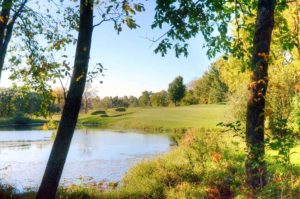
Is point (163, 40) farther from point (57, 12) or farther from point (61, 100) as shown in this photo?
point (57, 12)

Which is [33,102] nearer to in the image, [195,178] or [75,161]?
[195,178]

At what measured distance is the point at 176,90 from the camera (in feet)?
297

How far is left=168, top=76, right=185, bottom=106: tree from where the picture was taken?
8850cm

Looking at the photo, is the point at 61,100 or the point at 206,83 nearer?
the point at 61,100

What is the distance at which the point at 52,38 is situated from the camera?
38.6 feet

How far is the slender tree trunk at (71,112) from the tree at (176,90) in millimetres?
81084

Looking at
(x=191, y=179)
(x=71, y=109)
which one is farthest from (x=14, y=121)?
(x=71, y=109)

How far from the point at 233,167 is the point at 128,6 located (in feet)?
26.7

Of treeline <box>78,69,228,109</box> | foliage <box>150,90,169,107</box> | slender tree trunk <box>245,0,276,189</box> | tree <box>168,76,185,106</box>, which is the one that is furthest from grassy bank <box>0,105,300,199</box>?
foliage <box>150,90,169,107</box>

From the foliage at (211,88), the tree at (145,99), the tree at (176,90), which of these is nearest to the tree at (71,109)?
the foliage at (211,88)

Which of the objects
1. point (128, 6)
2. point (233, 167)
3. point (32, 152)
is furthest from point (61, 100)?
point (32, 152)

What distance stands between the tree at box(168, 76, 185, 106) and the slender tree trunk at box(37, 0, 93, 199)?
266ft

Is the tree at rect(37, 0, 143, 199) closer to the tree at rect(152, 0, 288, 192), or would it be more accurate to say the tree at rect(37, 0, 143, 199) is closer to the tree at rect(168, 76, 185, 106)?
the tree at rect(152, 0, 288, 192)

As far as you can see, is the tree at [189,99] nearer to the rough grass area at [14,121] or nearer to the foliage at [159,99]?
the foliage at [159,99]
